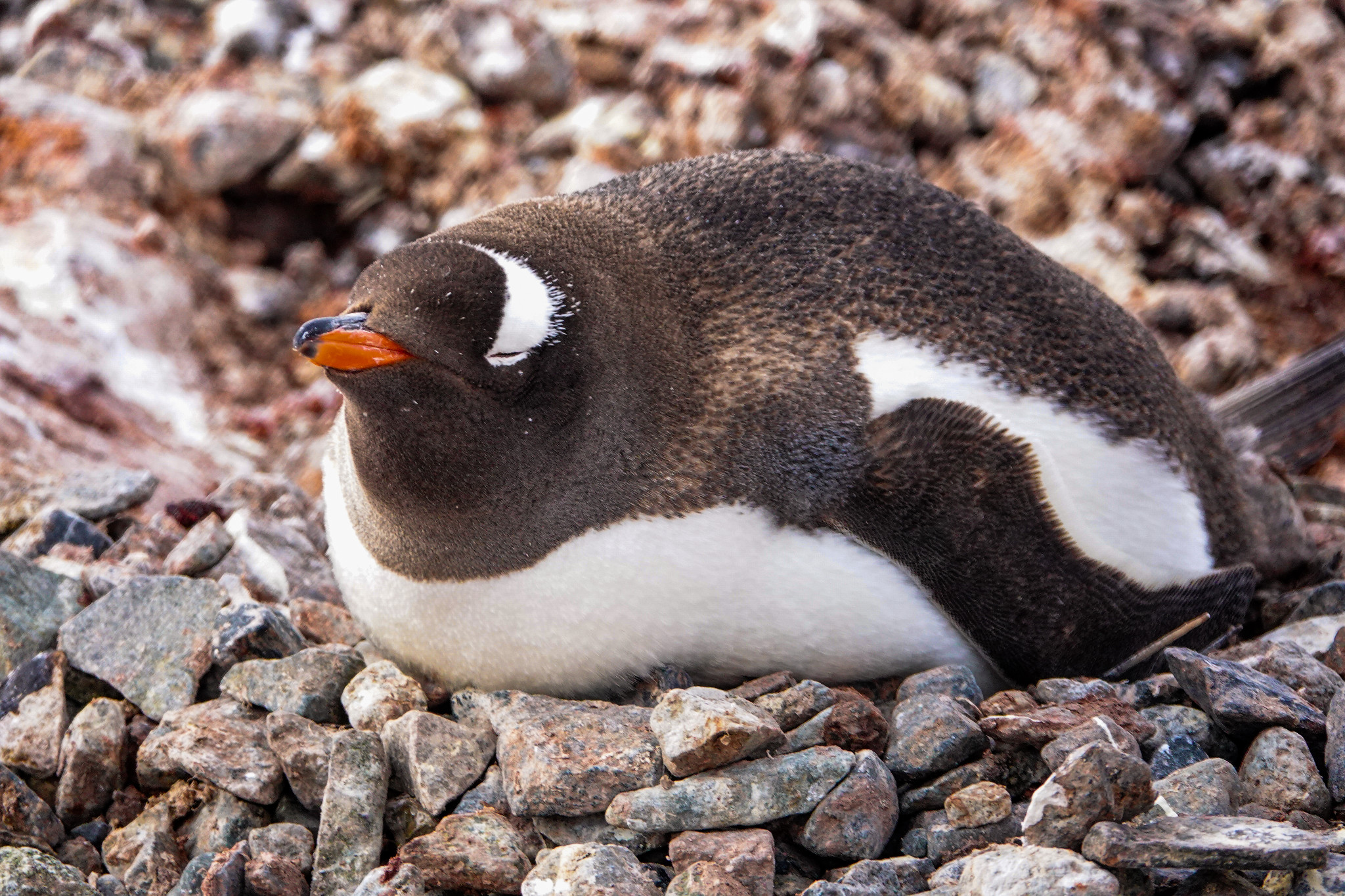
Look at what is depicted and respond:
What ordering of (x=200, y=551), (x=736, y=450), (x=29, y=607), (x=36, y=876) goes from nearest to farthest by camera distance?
(x=36, y=876) → (x=736, y=450) → (x=29, y=607) → (x=200, y=551)

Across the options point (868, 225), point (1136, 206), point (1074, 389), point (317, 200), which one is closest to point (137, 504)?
point (868, 225)

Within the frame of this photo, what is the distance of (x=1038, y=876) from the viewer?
167 centimetres

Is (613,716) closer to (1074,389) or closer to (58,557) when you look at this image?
(1074,389)

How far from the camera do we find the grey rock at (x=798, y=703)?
2188 millimetres

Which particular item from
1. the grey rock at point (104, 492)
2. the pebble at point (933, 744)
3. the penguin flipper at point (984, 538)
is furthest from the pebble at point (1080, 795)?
the grey rock at point (104, 492)

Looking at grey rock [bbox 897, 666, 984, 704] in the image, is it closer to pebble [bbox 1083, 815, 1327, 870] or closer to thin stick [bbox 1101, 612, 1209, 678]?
thin stick [bbox 1101, 612, 1209, 678]

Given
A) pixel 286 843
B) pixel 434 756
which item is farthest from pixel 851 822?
pixel 286 843

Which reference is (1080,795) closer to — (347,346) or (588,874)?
(588,874)

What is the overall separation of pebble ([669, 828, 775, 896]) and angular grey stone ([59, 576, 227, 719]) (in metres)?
1.05

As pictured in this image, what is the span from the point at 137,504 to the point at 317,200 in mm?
2864

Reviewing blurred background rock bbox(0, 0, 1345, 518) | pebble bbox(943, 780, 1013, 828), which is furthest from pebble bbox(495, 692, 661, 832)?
blurred background rock bbox(0, 0, 1345, 518)

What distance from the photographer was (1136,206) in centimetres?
528

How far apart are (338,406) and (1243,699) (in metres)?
3.59

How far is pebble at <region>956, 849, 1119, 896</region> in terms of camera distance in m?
1.65
